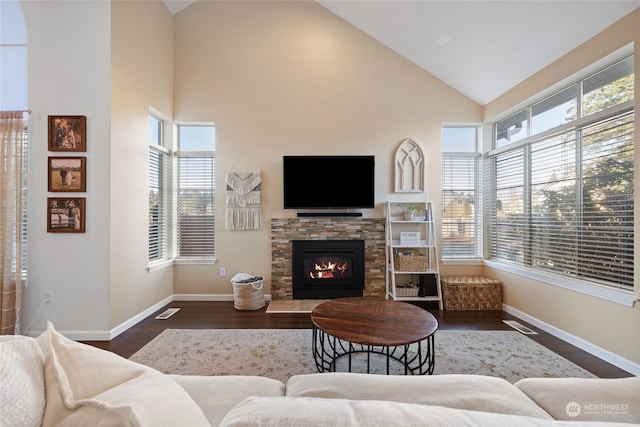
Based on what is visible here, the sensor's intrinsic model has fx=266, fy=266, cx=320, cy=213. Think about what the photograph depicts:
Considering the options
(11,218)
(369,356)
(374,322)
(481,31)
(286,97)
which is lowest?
(369,356)

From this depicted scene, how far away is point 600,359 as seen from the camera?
2396 mm

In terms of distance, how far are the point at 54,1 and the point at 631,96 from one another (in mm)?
5527

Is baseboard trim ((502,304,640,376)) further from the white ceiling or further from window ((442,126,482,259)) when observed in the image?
the white ceiling

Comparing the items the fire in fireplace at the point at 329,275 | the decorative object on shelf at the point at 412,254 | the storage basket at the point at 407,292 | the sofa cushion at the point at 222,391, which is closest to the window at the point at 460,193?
the decorative object on shelf at the point at 412,254

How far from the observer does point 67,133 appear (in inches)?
107

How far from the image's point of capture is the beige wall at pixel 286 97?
13.2 feet

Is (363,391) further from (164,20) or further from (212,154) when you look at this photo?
(164,20)

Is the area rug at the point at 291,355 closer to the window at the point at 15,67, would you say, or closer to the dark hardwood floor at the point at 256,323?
the dark hardwood floor at the point at 256,323

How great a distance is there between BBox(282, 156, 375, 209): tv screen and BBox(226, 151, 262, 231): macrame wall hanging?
1.52 ft

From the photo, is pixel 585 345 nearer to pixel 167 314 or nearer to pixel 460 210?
pixel 460 210

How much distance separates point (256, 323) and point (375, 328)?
1.76 m

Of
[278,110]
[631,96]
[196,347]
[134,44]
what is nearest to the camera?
[631,96]

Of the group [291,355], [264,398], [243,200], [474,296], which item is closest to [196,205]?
[243,200]

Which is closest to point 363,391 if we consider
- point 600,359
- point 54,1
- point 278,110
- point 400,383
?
point 400,383
